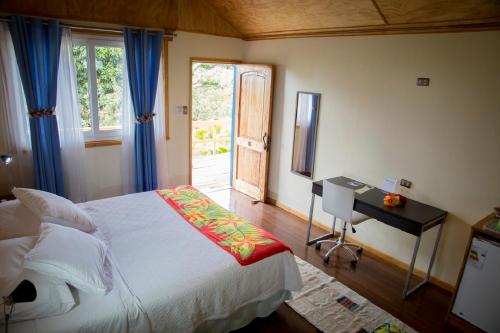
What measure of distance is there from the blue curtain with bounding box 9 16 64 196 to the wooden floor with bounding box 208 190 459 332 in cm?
258

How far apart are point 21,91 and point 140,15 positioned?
5.23 feet

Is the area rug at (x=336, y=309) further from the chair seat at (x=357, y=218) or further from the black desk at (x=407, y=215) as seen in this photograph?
the chair seat at (x=357, y=218)

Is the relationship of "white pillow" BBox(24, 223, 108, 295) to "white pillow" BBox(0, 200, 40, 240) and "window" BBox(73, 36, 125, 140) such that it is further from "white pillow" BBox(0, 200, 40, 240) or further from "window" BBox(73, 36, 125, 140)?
"window" BBox(73, 36, 125, 140)

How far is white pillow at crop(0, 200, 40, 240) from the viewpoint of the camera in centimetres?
235

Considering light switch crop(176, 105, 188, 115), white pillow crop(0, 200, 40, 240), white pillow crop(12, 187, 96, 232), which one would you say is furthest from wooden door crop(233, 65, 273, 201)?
white pillow crop(0, 200, 40, 240)

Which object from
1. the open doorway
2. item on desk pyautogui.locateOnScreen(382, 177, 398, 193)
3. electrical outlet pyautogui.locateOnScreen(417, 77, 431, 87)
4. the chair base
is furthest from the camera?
the open doorway

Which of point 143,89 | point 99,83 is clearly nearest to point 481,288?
point 143,89

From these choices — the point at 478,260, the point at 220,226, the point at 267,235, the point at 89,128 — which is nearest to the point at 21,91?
the point at 89,128

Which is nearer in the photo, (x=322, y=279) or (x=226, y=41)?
(x=322, y=279)

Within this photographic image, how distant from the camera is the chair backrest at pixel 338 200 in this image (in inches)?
134

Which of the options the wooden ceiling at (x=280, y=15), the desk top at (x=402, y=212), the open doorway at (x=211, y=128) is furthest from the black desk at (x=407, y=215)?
the open doorway at (x=211, y=128)

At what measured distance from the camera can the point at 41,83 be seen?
3.62 m

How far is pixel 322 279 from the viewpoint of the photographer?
10.8 feet

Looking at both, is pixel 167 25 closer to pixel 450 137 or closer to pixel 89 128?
pixel 89 128
